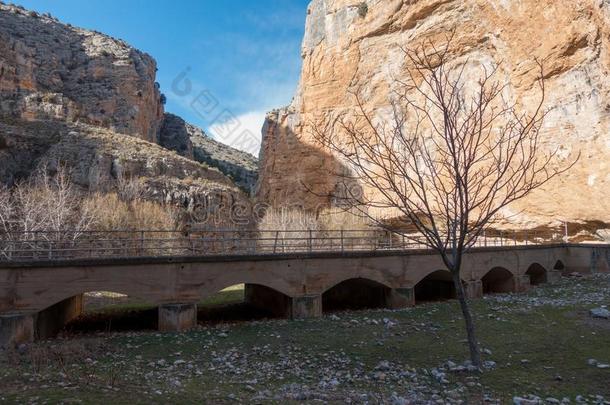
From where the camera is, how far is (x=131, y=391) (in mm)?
7250

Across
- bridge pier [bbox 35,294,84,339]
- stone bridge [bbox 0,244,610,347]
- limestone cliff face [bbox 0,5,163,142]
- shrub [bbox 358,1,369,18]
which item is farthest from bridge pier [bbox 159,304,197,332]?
limestone cliff face [bbox 0,5,163,142]

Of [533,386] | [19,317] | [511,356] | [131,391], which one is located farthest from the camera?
[19,317]

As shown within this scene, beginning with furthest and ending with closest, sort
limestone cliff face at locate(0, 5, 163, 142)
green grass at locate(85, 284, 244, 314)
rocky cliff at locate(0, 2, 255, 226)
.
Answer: limestone cliff face at locate(0, 5, 163, 142), rocky cliff at locate(0, 2, 255, 226), green grass at locate(85, 284, 244, 314)

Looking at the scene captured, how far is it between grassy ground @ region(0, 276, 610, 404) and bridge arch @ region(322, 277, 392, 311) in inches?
107

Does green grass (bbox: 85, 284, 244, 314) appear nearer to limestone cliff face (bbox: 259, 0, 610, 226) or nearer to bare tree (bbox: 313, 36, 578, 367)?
bare tree (bbox: 313, 36, 578, 367)

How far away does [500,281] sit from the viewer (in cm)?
2262

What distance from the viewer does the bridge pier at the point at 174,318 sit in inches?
526

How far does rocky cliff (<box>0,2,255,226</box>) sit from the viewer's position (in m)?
45.3

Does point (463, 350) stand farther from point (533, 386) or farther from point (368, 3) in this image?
point (368, 3)

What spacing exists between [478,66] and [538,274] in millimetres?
20755

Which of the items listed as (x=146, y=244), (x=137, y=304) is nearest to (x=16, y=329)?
(x=137, y=304)

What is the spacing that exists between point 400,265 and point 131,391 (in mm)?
12865

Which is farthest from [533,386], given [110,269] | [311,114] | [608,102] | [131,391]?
[311,114]

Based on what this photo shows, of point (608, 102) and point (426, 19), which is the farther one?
point (426, 19)
